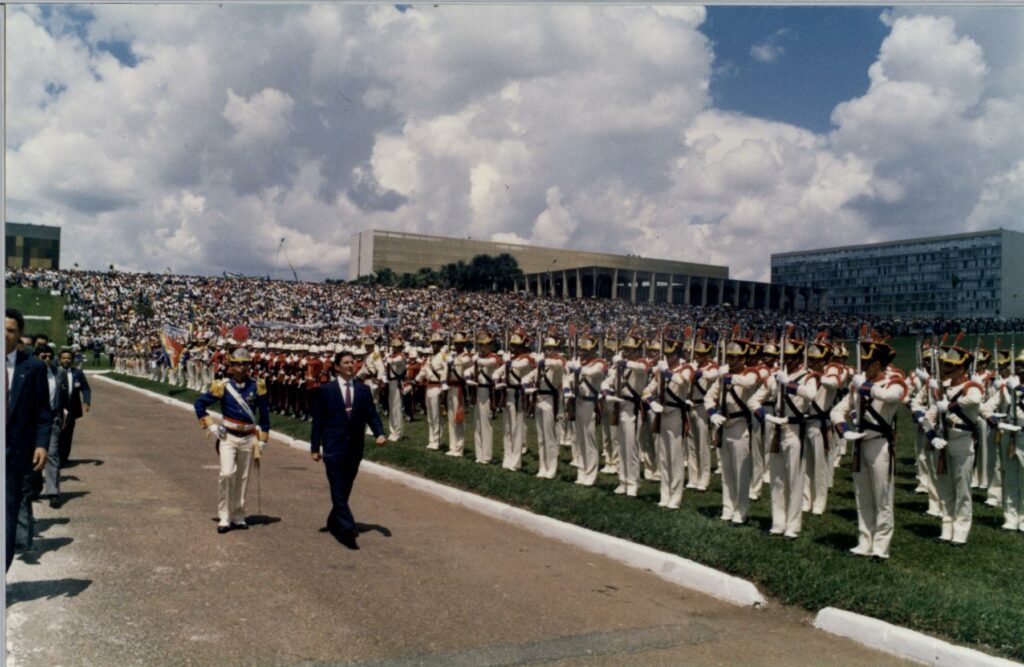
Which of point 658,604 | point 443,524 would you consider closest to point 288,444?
point 443,524

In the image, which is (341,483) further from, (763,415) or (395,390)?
(395,390)

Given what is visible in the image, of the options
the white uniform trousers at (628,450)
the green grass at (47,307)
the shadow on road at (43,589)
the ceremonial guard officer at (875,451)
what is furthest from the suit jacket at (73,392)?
the ceremonial guard officer at (875,451)

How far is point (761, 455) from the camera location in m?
11.6

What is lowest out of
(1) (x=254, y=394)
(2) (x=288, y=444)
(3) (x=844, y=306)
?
(2) (x=288, y=444)

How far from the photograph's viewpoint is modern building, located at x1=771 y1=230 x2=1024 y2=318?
13391 millimetres

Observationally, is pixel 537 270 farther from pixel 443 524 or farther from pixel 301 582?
pixel 301 582

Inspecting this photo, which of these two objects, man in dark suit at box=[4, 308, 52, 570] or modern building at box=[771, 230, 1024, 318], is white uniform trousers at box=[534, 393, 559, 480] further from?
modern building at box=[771, 230, 1024, 318]

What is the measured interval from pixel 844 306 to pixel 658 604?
1314 centimetres

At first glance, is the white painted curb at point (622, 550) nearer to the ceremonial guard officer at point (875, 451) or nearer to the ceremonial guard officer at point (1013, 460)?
the ceremonial guard officer at point (875, 451)

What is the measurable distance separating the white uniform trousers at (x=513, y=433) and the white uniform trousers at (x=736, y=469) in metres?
4.04

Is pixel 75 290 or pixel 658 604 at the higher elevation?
pixel 75 290

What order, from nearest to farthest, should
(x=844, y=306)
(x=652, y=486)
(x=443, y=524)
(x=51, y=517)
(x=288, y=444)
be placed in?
(x=51, y=517), (x=443, y=524), (x=652, y=486), (x=288, y=444), (x=844, y=306)

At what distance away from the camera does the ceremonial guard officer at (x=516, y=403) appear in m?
12.5

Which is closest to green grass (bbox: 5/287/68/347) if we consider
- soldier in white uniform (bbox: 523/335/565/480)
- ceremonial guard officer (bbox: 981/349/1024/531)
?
soldier in white uniform (bbox: 523/335/565/480)
